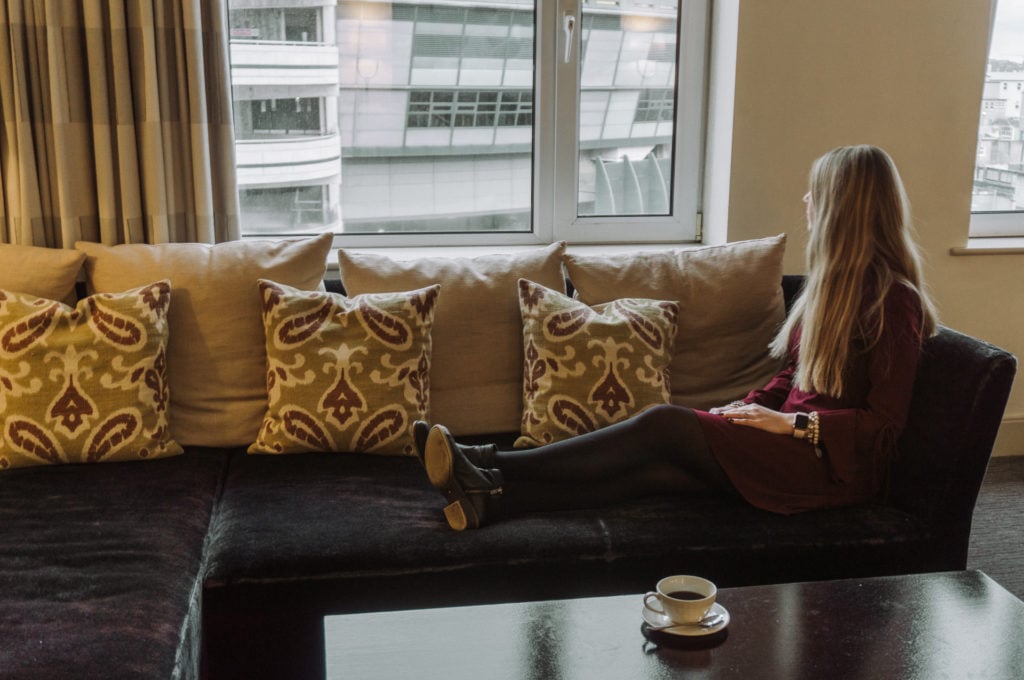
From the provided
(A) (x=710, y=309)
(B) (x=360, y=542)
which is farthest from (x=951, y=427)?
(B) (x=360, y=542)

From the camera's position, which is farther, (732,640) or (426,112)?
(426,112)

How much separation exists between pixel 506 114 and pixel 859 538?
70.5 inches

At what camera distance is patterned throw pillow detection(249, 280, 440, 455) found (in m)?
2.36

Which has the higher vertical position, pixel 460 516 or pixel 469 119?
pixel 469 119

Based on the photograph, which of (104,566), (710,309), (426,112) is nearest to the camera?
(104,566)

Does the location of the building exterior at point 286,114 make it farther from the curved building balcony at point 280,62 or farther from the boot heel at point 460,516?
the boot heel at point 460,516

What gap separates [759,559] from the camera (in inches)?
81.7

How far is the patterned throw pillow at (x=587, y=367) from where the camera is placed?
2.43 meters

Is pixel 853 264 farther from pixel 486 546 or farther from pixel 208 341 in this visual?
pixel 208 341

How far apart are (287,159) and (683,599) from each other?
6.87ft

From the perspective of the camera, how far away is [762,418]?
2.26m

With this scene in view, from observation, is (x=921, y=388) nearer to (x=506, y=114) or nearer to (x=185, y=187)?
(x=506, y=114)

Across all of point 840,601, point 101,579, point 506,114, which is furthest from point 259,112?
point 840,601

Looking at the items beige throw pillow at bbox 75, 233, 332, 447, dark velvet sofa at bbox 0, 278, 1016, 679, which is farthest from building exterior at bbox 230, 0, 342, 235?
dark velvet sofa at bbox 0, 278, 1016, 679
